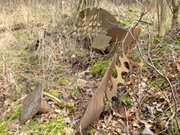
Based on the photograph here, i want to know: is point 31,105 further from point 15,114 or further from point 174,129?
point 174,129

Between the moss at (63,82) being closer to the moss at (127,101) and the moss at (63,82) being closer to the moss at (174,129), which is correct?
the moss at (127,101)

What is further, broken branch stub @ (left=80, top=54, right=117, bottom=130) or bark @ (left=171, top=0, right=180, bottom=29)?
bark @ (left=171, top=0, right=180, bottom=29)

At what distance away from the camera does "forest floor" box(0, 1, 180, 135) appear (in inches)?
144

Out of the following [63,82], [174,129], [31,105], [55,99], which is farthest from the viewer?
[63,82]

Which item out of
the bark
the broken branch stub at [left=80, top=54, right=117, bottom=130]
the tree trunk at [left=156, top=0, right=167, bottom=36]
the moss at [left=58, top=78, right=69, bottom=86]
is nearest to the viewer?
the broken branch stub at [left=80, top=54, right=117, bottom=130]

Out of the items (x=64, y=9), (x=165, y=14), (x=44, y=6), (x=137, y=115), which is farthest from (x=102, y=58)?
(x=44, y=6)

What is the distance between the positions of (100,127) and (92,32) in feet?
8.74

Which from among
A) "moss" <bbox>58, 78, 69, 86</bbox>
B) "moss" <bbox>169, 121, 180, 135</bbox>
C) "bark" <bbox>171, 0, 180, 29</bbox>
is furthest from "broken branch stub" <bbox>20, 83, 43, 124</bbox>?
"bark" <bbox>171, 0, 180, 29</bbox>

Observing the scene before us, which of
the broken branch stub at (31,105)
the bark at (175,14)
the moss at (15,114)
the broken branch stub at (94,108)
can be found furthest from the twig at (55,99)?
A: the bark at (175,14)

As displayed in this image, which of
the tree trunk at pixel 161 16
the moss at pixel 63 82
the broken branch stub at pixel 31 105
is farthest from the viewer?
the tree trunk at pixel 161 16

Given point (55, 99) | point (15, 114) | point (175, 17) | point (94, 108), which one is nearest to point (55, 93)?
point (55, 99)

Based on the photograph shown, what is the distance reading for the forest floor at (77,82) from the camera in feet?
12.0

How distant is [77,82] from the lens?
4.61 m

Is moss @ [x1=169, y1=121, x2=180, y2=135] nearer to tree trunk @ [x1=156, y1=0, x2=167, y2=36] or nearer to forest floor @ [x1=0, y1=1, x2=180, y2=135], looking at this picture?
forest floor @ [x1=0, y1=1, x2=180, y2=135]
